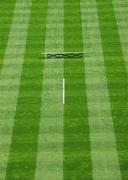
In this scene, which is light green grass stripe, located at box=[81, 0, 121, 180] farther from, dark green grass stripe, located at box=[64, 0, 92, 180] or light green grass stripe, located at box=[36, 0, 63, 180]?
light green grass stripe, located at box=[36, 0, 63, 180]

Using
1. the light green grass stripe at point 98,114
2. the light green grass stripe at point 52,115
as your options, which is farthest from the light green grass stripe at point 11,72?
the light green grass stripe at point 98,114

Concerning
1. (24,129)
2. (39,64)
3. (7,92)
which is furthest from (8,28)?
(24,129)

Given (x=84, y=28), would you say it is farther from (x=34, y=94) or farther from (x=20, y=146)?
(x=20, y=146)

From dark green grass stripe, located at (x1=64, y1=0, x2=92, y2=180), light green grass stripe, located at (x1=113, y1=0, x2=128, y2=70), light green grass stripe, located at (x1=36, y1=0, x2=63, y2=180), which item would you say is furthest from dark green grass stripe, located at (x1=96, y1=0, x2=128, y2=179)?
light green grass stripe, located at (x1=36, y1=0, x2=63, y2=180)

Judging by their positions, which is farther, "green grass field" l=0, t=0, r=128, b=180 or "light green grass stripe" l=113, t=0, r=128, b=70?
"light green grass stripe" l=113, t=0, r=128, b=70

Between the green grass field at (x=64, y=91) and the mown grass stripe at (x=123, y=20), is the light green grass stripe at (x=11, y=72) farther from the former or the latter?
the mown grass stripe at (x=123, y=20)

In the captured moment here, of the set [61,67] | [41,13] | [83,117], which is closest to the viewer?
[83,117]
